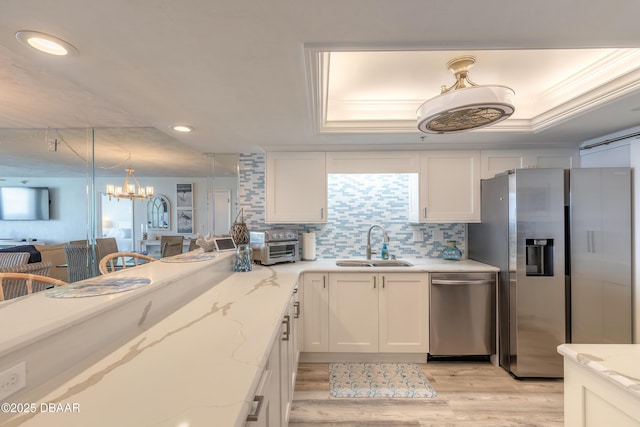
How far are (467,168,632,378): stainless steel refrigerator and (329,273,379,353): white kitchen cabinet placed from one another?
118 cm

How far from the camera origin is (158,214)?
621 centimetres

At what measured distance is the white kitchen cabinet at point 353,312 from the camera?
2.59m

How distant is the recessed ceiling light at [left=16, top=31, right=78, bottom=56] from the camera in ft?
3.43

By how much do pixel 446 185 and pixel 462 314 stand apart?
126 centimetres

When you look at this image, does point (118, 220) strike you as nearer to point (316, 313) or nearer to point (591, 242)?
point (316, 313)

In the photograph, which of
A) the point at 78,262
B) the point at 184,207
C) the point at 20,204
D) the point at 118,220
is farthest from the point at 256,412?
the point at 20,204

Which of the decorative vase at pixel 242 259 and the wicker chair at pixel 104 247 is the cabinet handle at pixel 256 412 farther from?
the wicker chair at pixel 104 247

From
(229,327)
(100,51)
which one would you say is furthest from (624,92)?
(100,51)

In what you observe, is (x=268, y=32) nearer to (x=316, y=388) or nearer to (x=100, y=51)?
(x=100, y=51)

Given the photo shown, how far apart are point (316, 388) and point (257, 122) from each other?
2146mm

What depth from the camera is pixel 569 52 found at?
5.69 ft

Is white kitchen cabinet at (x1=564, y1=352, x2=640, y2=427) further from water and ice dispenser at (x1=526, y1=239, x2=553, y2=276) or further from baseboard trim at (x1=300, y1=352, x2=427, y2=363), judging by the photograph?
baseboard trim at (x1=300, y1=352, x2=427, y2=363)

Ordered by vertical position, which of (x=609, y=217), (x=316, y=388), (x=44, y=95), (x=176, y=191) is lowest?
(x=316, y=388)

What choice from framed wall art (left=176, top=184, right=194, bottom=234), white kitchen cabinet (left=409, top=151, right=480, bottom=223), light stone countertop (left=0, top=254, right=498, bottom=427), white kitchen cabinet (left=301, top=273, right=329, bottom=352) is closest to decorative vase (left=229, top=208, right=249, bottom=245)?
white kitchen cabinet (left=301, top=273, right=329, bottom=352)
